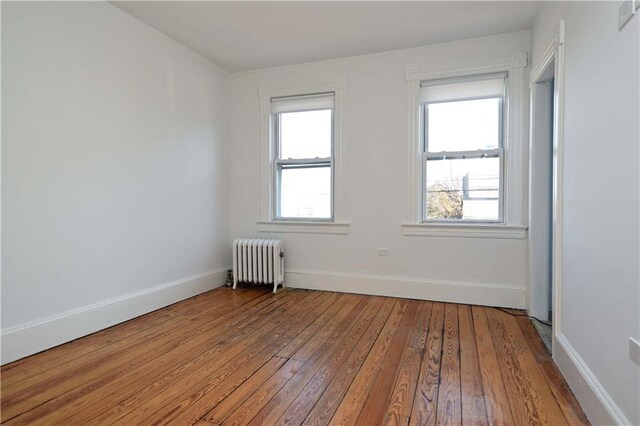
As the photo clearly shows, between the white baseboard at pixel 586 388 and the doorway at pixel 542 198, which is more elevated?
the doorway at pixel 542 198

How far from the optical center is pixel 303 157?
427 centimetres

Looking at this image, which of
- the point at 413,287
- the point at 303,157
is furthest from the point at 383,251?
the point at 303,157

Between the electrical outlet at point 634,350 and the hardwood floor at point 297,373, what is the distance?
54 cm

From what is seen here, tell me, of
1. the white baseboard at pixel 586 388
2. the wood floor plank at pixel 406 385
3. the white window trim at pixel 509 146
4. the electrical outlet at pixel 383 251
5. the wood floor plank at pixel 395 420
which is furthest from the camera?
the electrical outlet at pixel 383 251

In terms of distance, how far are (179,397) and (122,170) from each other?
211 cm

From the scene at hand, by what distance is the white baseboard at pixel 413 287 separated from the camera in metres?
3.42

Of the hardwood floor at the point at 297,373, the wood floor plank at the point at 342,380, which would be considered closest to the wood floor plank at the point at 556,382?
the hardwood floor at the point at 297,373

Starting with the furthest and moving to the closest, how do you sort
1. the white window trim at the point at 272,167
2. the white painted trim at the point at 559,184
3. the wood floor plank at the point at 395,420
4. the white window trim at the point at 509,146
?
the white window trim at the point at 272,167
the white window trim at the point at 509,146
the white painted trim at the point at 559,184
the wood floor plank at the point at 395,420

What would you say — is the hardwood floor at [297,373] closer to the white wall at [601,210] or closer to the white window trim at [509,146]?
the white wall at [601,210]

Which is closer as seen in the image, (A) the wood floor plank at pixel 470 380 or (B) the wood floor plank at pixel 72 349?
(A) the wood floor plank at pixel 470 380

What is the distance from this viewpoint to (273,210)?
4387 millimetres

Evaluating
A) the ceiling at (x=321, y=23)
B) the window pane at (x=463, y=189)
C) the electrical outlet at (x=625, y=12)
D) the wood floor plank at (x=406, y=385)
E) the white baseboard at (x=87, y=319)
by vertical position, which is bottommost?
the wood floor plank at (x=406, y=385)

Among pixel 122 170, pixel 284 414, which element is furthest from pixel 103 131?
pixel 284 414

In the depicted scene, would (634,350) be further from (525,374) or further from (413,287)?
(413,287)
